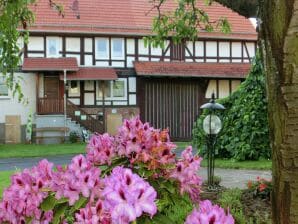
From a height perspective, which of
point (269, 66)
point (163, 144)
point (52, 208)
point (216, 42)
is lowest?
point (52, 208)

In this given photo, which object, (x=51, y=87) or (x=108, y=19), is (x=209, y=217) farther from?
(x=108, y=19)

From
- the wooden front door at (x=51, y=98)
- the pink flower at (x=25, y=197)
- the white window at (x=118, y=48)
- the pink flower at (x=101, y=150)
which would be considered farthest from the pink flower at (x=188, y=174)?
the white window at (x=118, y=48)

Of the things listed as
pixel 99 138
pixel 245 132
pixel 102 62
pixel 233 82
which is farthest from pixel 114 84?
pixel 99 138

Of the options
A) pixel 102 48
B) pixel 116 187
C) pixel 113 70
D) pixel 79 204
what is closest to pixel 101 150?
pixel 79 204

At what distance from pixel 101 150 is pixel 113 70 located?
28.4 metres

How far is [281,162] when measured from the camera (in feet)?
6.07

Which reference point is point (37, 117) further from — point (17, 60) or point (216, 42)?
point (17, 60)

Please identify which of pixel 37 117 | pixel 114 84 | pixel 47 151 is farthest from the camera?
pixel 114 84

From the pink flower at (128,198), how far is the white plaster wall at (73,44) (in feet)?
97.7

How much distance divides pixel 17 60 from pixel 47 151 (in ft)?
56.6

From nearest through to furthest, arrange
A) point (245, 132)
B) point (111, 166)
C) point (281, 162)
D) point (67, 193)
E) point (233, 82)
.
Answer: point (281, 162) → point (67, 193) → point (111, 166) → point (245, 132) → point (233, 82)

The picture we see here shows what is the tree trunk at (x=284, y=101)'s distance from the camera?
181cm

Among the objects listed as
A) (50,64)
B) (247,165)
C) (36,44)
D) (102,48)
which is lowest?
(247,165)

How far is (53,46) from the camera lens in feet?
101
